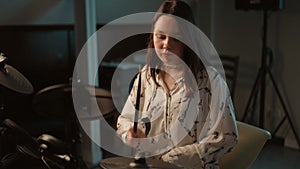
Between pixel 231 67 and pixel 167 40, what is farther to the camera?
pixel 231 67

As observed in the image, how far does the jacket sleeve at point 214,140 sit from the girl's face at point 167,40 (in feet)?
0.55

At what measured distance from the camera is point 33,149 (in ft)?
4.21

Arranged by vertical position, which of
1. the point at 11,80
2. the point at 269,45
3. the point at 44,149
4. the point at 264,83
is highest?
the point at 11,80

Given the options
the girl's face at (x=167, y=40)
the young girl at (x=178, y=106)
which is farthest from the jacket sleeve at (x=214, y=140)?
the girl's face at (x=167, y=40)

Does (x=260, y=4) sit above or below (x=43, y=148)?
above

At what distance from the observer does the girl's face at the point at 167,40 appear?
50.6 inches

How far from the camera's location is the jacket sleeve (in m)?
1.27

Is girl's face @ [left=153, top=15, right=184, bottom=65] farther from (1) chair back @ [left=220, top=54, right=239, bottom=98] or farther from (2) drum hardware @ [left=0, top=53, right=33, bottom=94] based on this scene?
(1) chair back @ [left=220, top=54, right=239, bottom=98]

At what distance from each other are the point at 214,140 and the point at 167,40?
0.36 m

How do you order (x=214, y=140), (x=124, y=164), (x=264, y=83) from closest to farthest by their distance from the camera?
(x=124, y=164)
(x=214, y=140)
(x=264, y=83)

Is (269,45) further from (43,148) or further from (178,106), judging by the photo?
(43,148)

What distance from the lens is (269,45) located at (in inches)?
141

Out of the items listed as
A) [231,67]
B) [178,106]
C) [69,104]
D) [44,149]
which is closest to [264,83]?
[231,67]

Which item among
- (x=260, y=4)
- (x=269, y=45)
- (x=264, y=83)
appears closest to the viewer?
(x=260, y=4)
